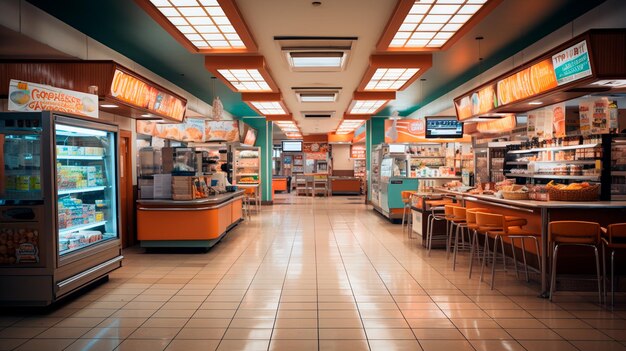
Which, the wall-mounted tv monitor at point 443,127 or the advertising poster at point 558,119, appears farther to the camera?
the wall-mounted tv monitor at point 443,127

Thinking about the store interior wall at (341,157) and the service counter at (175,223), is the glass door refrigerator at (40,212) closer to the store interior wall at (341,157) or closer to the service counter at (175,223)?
the service counter at (175,223)

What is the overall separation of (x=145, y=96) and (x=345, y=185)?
53.7 ft

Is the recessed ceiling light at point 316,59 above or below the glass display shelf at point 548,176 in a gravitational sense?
above

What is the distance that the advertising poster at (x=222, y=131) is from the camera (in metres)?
12.8

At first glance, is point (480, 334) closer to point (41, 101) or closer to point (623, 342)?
→ point (623, 342)

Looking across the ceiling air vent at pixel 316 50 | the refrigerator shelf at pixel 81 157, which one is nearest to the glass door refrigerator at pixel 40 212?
the refrigerator shelf at pixel 81 157

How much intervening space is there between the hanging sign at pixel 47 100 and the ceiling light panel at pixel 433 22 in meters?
4.13

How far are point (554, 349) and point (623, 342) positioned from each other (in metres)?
0.67

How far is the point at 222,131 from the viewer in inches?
505

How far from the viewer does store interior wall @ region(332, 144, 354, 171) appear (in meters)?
25.8

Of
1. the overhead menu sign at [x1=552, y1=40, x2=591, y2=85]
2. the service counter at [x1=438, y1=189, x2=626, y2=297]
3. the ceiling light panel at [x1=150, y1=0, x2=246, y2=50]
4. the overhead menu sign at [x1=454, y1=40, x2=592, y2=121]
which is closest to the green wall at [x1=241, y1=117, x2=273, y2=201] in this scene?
the overhead menu sign at [x1=454, y1=40, x2=592, y2=121]

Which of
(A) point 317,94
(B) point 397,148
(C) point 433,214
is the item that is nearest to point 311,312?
(C) point 433,214

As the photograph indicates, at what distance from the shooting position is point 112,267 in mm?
5473

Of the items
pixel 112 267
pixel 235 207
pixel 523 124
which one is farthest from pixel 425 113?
pixel 112 267
